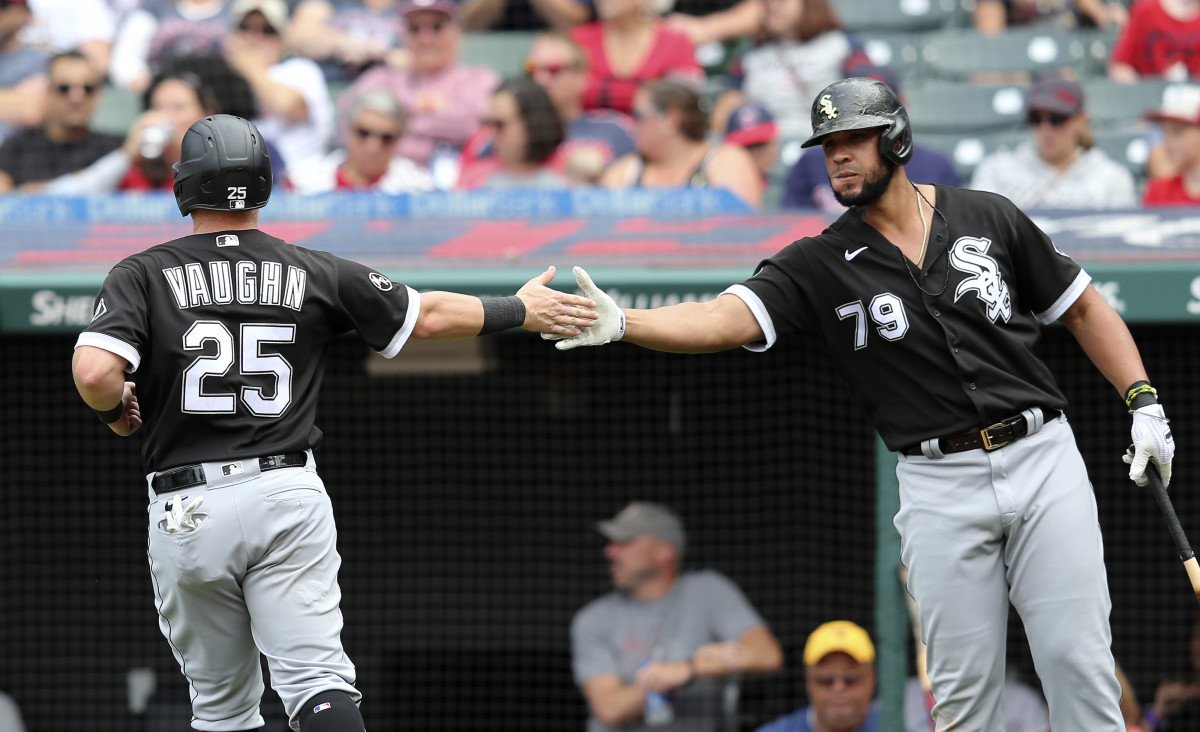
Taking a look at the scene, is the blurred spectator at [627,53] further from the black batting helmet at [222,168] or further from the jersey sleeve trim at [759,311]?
the black batting helmet at [222,168]

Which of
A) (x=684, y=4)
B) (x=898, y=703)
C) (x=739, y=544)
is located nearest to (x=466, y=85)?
(x=684, y=4)

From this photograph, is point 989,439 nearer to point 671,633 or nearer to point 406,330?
point 406,330

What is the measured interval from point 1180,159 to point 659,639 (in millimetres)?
2917

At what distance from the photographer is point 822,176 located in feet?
18.8

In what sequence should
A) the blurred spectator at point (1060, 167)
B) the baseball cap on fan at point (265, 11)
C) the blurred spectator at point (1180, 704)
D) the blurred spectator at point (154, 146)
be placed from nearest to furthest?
1. the blurred spectator at point (1180, 704)
2. the blurred spectator at point (1060, 167)
3. the blurred spectator at point (154, 146)
4. the baseball cap on fan at point (265, 11)

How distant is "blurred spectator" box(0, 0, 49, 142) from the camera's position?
7016 mm

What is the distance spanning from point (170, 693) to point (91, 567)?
0.75 metres

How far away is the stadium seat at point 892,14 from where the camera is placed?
745 centimetres

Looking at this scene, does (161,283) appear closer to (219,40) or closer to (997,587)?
(997,587)

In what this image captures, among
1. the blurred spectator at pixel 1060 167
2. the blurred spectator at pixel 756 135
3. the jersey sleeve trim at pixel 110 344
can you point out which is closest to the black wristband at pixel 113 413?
the jersey sleeve trim at pixel 110 344

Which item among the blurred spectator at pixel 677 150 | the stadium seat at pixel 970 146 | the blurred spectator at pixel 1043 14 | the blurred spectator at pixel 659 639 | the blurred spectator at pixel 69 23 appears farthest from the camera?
the blurred spectator at pixel 69 23

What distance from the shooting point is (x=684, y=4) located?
766 cm

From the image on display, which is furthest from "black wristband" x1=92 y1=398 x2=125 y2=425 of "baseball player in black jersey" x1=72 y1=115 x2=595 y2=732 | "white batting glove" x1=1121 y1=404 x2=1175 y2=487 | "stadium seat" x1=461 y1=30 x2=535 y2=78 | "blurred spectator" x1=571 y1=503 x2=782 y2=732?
"stadium seat" x1=461 y1=30 x2=535 y2=78

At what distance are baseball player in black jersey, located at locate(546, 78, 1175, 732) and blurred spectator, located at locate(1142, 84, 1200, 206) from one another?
8.30ft
